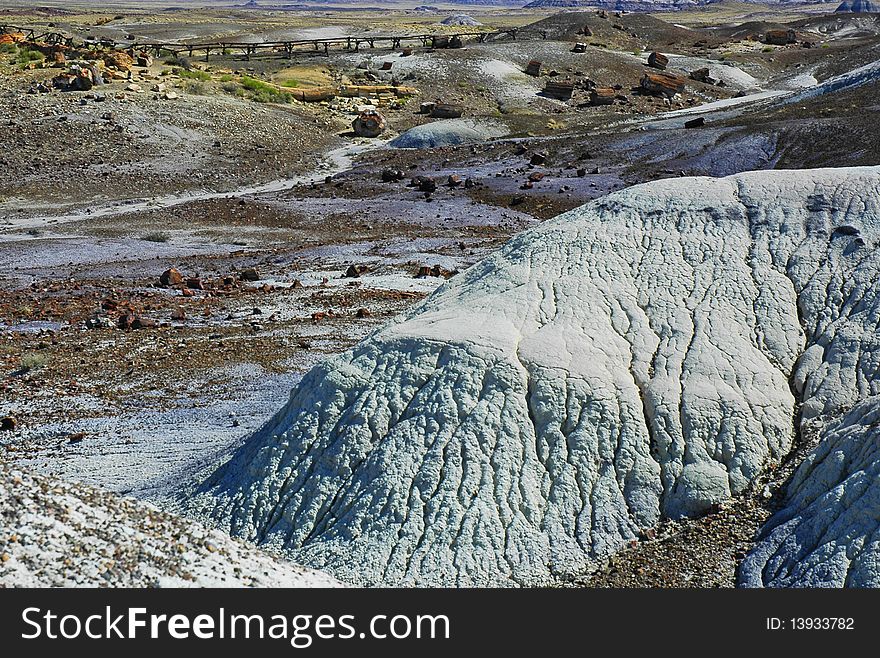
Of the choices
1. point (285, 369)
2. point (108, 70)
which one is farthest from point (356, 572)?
point (108, 70)

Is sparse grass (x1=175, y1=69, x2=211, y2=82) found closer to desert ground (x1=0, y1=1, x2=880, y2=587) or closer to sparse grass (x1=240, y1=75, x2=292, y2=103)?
desert ground (x1=0, y1=1, x2=880, y2=587)

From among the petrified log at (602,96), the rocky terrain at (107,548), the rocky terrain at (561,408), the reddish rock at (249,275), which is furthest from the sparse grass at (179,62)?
the rocky terrain at (107,548)

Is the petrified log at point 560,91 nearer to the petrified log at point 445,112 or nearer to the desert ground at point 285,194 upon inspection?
the desert ground at point 285,194

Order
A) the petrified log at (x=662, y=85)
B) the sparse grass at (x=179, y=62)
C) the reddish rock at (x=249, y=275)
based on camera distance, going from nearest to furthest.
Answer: the reddish rock at (x=249, y=275) → the sparse grass at (x=179, y=62) → the petrified log at (x=662, y=85)

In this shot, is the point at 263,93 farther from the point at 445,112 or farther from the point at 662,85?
the point at 662,85

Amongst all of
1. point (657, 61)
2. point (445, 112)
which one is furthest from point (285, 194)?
point (657, 61)

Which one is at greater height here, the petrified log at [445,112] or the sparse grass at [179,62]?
the sparse grass at [179,62]
